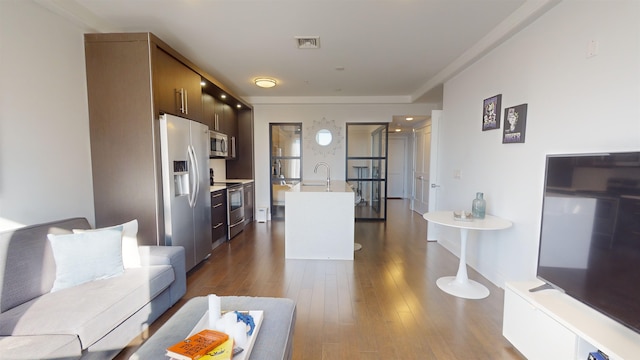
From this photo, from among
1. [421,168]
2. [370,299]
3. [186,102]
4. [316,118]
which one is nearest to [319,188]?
[370,299]

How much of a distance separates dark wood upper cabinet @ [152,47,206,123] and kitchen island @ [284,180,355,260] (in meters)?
1.59

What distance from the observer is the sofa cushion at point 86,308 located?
1480 mm

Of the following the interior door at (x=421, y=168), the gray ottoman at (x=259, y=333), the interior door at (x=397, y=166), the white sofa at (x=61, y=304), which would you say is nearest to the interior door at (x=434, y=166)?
the interior door at (x=421, y=168)

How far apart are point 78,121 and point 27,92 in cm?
43

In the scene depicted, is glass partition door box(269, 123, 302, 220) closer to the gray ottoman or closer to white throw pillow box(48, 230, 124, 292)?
white throw pillow box(48, 230, 124, 292)

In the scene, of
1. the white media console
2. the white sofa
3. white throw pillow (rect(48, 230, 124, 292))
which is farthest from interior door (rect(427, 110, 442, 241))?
white throw pillow (rect(48, 230, 124, 292))

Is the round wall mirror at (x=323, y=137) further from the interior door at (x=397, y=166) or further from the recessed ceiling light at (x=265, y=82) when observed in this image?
the interior door at (x=397, y=166)

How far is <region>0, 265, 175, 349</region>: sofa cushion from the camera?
148cm

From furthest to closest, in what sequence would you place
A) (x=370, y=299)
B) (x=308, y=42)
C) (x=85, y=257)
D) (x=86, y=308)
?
(x=308, y=42) < (x=370, y=299) < (x=85, y=257) < (x=86, y=308)

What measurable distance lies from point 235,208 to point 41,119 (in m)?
2.87

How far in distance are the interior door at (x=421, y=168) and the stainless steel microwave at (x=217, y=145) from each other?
4443 millimetres

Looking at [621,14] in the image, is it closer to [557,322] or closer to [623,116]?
[623,116]

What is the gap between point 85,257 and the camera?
1.94 meters

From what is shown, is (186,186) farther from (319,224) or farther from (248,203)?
(248,203)
